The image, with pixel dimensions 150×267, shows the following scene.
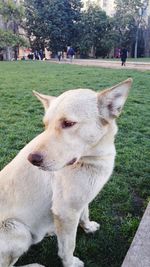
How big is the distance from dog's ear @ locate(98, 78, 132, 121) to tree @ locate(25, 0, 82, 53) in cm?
5272

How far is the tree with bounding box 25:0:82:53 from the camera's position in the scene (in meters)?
53.3

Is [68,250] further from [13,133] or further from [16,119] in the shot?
[16,119]

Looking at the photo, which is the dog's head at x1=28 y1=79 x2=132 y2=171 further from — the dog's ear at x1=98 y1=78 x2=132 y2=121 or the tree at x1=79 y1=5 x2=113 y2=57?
the tree at x1=79 y1=5 x2=113 y2=57

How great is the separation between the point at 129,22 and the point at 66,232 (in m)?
58.7

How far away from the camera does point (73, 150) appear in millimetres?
2531

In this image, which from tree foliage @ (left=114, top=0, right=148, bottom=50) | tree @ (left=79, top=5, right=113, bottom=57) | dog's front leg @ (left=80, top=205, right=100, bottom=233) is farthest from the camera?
tree foliage @ (left=114, top=0, right=148, bottom=50)

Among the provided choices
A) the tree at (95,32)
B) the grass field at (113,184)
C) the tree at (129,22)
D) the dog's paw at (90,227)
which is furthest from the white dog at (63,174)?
the tree at (129,22)

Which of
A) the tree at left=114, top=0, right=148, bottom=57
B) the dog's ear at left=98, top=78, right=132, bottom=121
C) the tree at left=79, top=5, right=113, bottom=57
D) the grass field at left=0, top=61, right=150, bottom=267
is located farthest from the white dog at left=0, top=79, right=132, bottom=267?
the tree at left=114, top=0, right=148, bottom=57

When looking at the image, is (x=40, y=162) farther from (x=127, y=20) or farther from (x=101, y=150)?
(x=127, y=20)

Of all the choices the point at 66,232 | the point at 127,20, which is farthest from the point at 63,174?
the point at 127,20

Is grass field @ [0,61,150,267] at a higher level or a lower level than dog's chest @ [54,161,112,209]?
lower

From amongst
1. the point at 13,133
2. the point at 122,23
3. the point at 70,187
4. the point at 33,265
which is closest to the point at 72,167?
the point at 70,187

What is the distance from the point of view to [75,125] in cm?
251

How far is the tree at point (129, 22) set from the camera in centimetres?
5688
